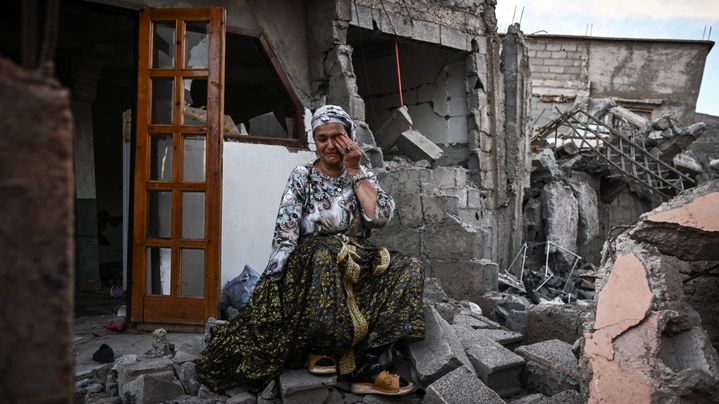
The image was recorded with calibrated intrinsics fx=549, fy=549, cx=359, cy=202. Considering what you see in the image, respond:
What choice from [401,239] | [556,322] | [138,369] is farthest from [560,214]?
Result: [138,369]

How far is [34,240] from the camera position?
91 centimetres

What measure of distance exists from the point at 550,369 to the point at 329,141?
188 cm

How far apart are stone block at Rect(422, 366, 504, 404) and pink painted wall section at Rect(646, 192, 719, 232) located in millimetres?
1164

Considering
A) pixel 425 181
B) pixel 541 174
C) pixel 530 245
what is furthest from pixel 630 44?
pixel 425 181

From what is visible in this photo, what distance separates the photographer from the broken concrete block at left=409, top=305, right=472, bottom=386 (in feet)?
9.77

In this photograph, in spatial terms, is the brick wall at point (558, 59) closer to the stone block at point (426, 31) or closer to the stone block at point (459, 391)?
the stone block at point (426, 31)

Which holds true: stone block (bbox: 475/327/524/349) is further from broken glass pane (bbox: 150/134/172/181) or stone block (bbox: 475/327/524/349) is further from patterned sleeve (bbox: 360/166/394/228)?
broken glass pane (bbox: 150/134/172/181)

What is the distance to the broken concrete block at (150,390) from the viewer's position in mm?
2955

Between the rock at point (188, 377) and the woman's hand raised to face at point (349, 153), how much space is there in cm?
148

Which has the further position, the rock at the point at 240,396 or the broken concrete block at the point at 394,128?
the broken concrete block at the point at 394,128

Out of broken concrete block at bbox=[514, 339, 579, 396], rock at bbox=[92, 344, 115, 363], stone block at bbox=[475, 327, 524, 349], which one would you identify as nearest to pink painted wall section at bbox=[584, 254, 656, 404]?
broken concrete block at bbox=[514, 339, 579, 396]

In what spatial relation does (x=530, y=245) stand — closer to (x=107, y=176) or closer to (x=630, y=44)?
(x=107, y=176)

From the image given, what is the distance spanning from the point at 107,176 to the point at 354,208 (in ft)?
25.6

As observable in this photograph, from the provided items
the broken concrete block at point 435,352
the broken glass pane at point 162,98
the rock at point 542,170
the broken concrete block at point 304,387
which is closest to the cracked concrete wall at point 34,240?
the broken concrete block at point 304,387
